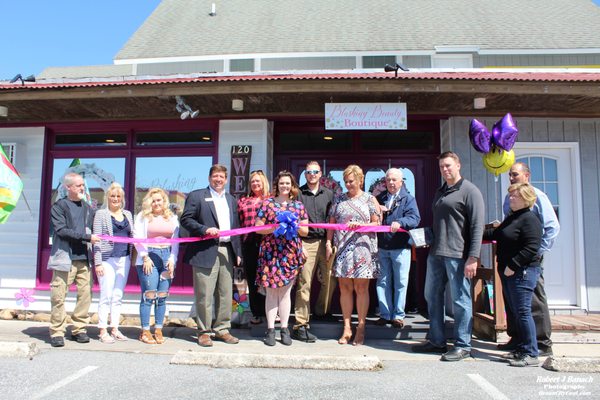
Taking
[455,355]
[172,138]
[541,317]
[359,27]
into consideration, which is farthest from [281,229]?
[359,27]

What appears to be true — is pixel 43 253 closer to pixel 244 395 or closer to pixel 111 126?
pixel 111 126

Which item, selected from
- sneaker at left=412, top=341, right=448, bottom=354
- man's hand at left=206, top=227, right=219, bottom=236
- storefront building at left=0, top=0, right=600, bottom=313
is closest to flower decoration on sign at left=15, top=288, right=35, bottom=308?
storefront building at left=0, top=0, right=600, bottom=313

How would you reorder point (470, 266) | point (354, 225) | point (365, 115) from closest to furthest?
point (470, 266) < point (354, 225) < point (365, 115)

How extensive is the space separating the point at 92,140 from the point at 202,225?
324 centimetres

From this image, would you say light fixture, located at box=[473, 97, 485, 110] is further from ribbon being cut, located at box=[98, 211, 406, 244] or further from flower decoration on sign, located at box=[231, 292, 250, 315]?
flower decoration on sign, located at box=[231, 292, 250, 315]

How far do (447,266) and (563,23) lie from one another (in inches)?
497

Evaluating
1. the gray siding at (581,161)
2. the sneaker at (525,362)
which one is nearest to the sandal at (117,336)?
the sneaker at (525,362)

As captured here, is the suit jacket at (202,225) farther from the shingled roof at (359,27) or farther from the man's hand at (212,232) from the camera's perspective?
the shingled roof at (359,27)

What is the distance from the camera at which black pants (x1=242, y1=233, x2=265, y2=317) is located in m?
5.22

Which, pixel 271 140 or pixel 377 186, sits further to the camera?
pixel 271 140

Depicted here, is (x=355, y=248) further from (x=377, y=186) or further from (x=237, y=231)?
(x=377, y=186)

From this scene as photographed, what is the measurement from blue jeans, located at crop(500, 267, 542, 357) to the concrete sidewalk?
229mm

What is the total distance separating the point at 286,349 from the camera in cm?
449

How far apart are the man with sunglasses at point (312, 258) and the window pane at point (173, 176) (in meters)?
2.00
